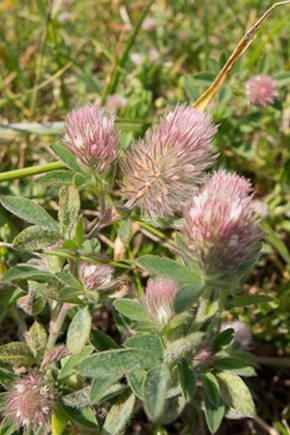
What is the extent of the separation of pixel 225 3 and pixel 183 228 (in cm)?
329

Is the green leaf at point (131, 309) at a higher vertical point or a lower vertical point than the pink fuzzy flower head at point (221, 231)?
lower

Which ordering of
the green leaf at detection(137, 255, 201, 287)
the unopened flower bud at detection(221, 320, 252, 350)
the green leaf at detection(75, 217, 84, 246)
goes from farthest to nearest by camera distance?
the unopened flower bud at detection(221, 320, 252, 350) < the green leaf at detection(75, 217, 84, 246) < the green leaf at detection(137, 255, 201, 287)

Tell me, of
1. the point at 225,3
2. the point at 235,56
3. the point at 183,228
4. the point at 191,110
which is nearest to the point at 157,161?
the point at 191,110

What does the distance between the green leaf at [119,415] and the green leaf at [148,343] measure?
276 millimetres

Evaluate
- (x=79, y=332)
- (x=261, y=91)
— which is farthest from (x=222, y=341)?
(x=261, y=91)

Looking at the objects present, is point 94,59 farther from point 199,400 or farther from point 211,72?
point 199,400

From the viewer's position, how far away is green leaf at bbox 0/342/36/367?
6.37 feet

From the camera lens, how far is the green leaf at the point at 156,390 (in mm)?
1441

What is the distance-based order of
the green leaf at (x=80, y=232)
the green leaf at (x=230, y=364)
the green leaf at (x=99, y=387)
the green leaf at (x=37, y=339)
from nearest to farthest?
the green leaf at (x=99, y=387) < the green leaf at (x=80, y=232) < the green leaf at (x=230, y=364) < the green leaf at (x=37, y=339)

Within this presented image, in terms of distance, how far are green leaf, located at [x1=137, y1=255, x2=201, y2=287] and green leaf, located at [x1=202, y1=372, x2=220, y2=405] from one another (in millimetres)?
466

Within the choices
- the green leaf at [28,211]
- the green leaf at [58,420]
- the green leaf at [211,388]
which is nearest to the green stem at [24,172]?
the green leaf at [28,211]

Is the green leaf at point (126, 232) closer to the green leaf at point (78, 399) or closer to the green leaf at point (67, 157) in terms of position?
the green leaf at point (67, 157)

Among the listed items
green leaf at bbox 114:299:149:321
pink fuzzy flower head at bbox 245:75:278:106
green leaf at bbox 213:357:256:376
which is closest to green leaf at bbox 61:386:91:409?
green leaf at bbox 114:299:149:321

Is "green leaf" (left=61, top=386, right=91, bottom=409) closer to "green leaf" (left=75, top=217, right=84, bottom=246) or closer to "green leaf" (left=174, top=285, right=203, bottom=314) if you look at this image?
"green leaf" (left=75, top=217, right=84, bottom=246)
